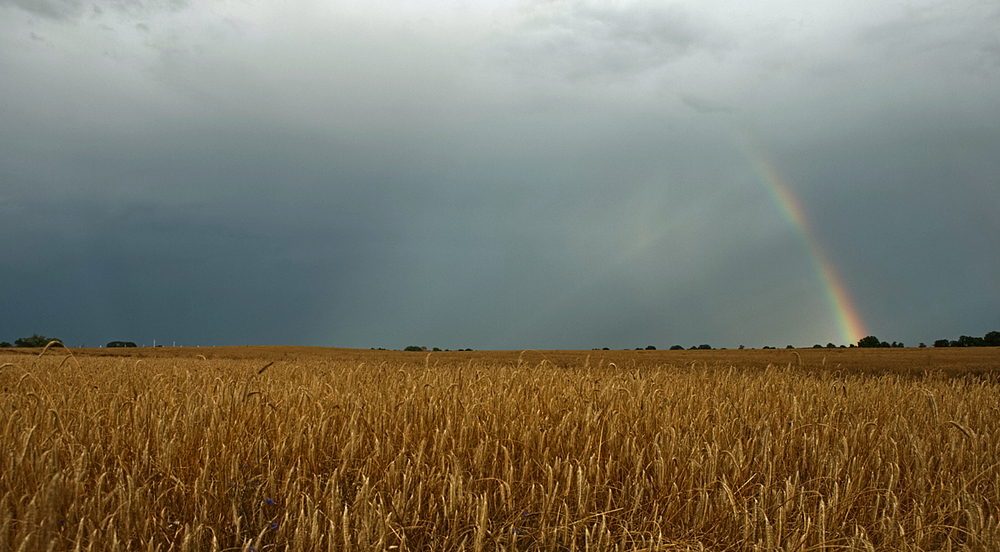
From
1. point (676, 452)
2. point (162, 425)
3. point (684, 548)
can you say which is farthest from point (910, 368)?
point (162, 425)

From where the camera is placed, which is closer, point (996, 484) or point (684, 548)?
point (684, 548)

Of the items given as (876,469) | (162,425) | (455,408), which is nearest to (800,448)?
(876,469)

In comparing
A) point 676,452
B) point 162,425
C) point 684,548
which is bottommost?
point 684,548

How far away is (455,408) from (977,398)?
794 centimetres

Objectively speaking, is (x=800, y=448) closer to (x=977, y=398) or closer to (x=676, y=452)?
(x=676, y=452)

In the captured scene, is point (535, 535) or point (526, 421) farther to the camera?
point (526, 421)

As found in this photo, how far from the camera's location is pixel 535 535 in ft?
9.58

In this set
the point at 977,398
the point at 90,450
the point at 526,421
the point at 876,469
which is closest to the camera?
the point at 90,450

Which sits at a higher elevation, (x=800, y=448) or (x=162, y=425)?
(x=162, y=425)

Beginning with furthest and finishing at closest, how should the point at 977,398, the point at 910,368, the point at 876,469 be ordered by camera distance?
the point at 910,368
the point at 977,398
the point at 876,469

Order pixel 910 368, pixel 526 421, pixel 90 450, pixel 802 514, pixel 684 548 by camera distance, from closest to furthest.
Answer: pixel 684 548 → pixel 802 514 → pixel 90 450 → pixel 526 421 → pixel 910 368

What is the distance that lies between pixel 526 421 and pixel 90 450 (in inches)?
126

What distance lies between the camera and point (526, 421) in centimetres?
492

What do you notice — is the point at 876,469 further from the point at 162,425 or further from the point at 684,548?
the point at 162,425
